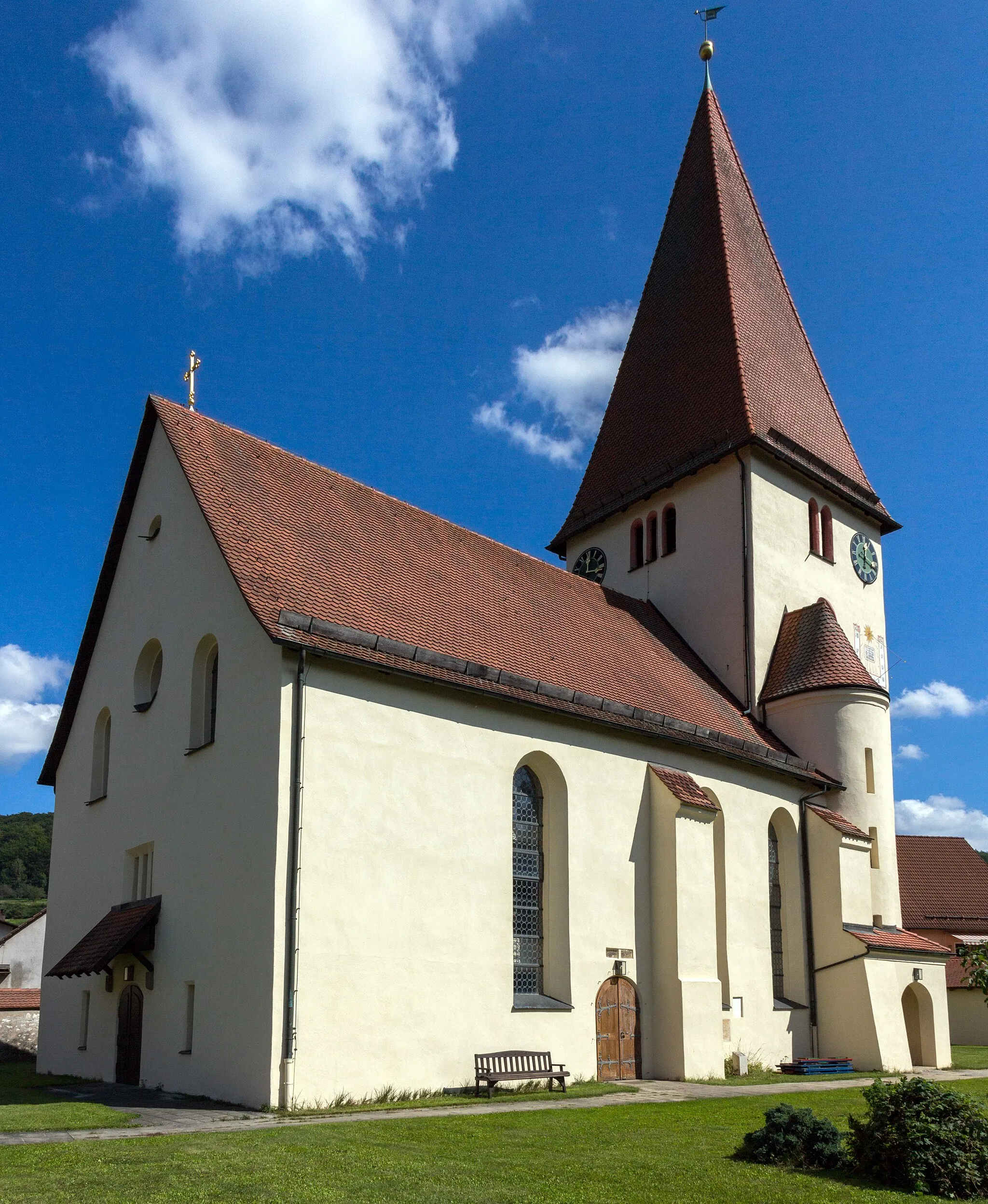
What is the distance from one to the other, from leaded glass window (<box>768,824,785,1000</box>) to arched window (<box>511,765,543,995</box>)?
6758 millimetres

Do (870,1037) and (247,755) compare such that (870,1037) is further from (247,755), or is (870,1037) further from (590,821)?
(247,755)

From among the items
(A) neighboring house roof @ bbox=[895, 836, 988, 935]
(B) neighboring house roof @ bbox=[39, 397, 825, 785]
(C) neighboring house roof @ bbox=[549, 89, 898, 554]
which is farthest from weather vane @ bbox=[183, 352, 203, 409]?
(A) neighboring house roof @ bbox=[895, 836, 988, 935]

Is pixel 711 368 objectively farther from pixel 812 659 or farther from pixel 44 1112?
pixel 44 1112

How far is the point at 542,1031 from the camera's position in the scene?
18.0 meters

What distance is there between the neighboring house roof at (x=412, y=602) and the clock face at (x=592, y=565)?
512 centimetres

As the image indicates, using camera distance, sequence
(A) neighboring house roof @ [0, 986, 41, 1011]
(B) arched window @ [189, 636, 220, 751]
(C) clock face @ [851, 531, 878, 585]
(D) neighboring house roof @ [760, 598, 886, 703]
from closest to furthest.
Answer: (B) arched window @ [189, 636, 220, 751] → (D) neighboring house roof @ [760, 598, 886, 703] → (A) neighboring house roof @ [0, 986, 41, 1011] → (C) clock face @ [851, 531, 878, 585]

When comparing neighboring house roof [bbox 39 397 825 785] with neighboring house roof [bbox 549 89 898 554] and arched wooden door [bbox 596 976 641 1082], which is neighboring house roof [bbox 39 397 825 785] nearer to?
arched wooden door [bbox 596 976 641 1082]

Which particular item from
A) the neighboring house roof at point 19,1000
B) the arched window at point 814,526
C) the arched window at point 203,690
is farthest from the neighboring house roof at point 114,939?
the arched window at point 814,526

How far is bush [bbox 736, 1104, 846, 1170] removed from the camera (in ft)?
34.9

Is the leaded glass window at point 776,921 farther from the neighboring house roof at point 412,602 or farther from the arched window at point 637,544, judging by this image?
the arched window at point 637,544

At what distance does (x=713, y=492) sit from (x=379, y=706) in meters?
14.5

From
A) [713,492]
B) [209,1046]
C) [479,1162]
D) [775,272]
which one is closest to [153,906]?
[209,1046]

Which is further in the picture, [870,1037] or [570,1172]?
[870,1037]

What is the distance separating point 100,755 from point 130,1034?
5.56 m
